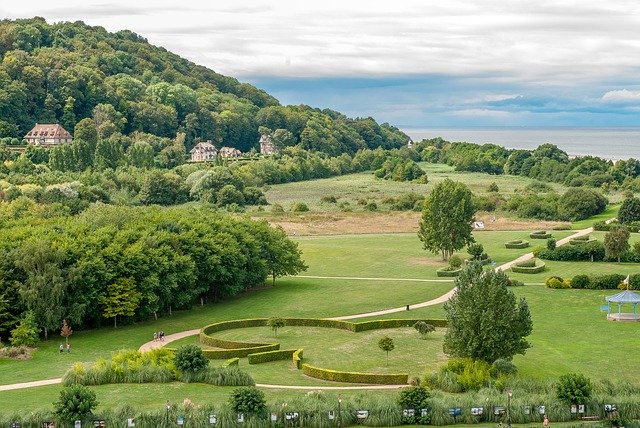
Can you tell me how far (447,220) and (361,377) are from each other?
132 ft

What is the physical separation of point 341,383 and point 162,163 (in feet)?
386

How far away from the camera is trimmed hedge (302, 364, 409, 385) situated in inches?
1891

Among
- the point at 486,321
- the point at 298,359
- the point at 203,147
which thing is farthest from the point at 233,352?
the point at 203,147

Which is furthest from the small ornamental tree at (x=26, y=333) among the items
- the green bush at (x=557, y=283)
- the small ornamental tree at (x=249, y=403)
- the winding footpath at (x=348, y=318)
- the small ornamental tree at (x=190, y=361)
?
the green bush at (x=557, y=283)

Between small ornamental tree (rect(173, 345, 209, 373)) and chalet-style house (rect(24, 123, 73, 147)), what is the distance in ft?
394

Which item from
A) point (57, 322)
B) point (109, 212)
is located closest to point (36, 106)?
point (109, 212)

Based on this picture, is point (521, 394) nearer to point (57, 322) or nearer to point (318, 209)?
point (57, 322)

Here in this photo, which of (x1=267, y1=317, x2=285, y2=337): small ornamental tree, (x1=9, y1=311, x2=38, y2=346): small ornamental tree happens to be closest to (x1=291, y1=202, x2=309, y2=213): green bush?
(x1=267, y1=317, x2=285, y2=337): small ornamental tree

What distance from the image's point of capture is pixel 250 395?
39.8m

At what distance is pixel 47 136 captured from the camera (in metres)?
164

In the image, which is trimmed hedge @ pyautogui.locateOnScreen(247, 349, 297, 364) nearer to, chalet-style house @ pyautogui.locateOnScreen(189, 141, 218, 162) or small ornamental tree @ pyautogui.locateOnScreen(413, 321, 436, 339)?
small ornamental tree @ pyautogui.locateOnScreen(413, 321, 436, 339)

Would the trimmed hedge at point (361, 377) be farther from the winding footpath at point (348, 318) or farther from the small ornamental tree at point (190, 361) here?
the small ornamental tree at point (190, 361)

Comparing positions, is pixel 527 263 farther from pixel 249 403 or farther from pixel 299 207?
pixel 249 403

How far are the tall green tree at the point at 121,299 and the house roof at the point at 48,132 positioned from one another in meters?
106
